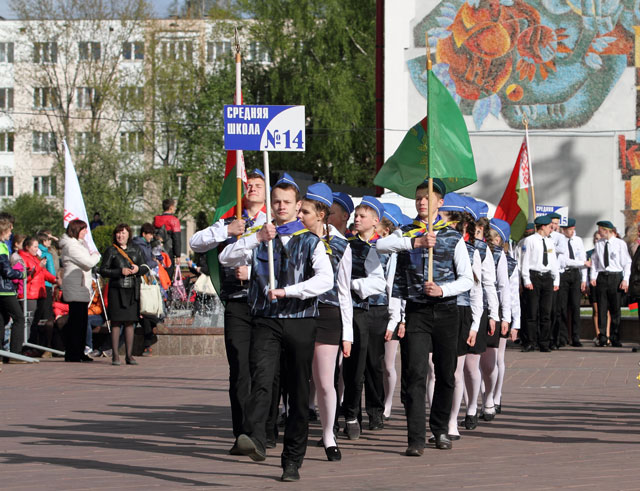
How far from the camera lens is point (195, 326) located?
61.9ft

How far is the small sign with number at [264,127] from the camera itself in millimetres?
8477

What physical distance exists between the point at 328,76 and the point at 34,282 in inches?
1279

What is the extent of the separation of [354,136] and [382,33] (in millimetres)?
13277

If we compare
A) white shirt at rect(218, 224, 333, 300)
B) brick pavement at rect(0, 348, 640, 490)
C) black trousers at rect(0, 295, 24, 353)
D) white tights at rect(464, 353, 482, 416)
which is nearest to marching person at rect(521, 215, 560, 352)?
brick pavement at rect(0, 348, 640, 490)

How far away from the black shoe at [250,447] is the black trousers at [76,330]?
33.1 ft

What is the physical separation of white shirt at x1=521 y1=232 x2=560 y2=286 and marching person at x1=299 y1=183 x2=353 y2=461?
11.0 m

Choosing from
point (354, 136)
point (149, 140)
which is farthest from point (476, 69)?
point (149, 140)

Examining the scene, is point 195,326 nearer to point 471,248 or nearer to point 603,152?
point 471,248

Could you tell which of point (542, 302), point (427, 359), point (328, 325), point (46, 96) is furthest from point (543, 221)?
point (46, 96)

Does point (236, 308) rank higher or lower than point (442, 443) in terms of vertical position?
higher

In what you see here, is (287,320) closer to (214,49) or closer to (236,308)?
(236,308)

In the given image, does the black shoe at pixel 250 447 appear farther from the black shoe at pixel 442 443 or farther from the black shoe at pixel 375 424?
the black shoe at pixel 375 424

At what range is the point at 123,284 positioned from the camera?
17.0 meters

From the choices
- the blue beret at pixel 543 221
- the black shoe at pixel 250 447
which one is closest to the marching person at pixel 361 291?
the black shoe at pixel 250 447
